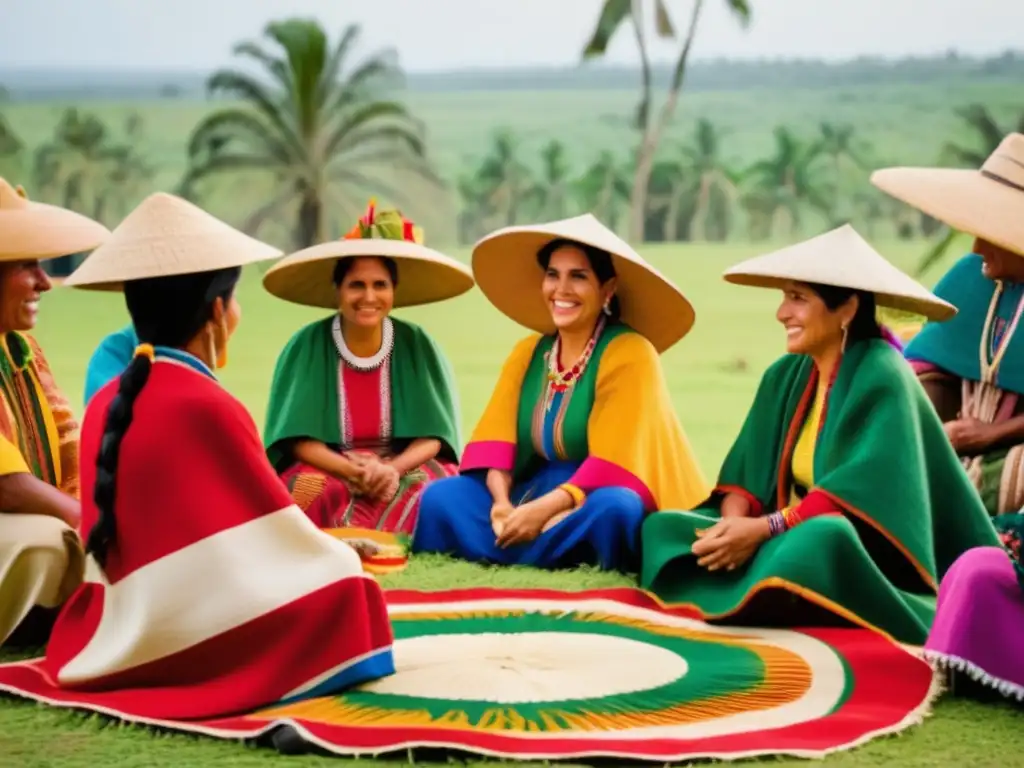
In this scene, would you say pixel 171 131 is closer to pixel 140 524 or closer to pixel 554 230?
pixel 554 230

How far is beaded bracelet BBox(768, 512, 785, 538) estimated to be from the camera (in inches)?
201

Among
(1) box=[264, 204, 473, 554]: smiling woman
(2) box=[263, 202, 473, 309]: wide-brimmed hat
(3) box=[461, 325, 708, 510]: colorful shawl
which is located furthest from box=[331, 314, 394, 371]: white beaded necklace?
(3) box=[461, 325, 708, 510]: colorful shawl

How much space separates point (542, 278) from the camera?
6512 millimetres

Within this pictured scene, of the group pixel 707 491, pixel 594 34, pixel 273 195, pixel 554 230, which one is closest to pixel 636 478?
pixel 707 491

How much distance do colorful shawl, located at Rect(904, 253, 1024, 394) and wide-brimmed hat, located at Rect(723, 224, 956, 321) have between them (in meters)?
0.62

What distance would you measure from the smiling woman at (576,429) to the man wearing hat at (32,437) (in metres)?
1.52

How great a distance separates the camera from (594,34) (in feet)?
35.2

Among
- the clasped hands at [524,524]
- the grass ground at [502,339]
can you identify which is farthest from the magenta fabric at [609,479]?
the grass ground at [502,339]

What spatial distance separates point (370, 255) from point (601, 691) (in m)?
2.80

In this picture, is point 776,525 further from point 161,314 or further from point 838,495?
point 161,314

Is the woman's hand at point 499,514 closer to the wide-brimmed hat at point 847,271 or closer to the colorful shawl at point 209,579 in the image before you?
the wide-brimmed hat at point 847,271

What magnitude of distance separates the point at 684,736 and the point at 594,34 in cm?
752

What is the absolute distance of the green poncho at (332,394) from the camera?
666 centimetres

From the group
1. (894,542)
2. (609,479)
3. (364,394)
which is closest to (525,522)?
(609,479)
